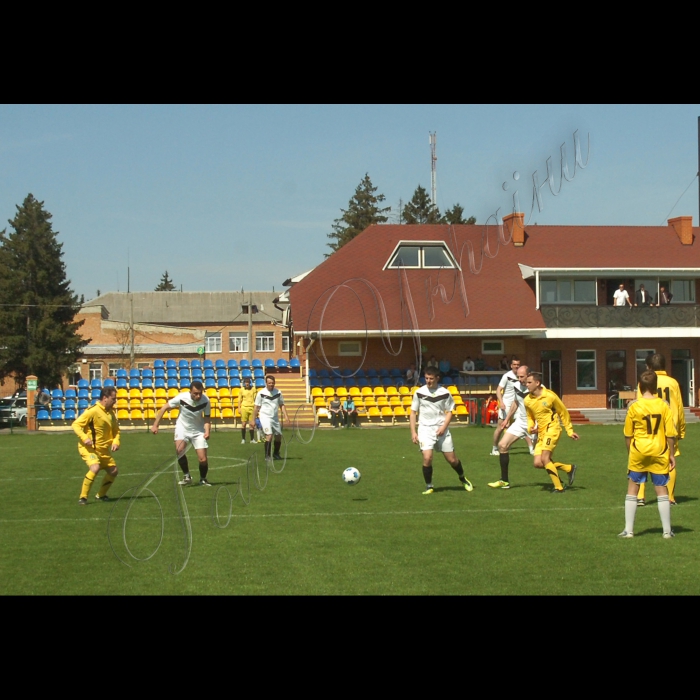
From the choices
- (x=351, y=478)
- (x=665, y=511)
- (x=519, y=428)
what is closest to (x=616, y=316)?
(x=519, y=428)

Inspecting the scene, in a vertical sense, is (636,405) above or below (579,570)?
above

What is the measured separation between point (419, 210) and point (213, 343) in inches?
950

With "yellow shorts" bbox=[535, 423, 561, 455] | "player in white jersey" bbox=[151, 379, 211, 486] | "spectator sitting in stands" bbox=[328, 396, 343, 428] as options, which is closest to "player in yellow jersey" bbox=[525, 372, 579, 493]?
"yellow shorts" bbox=[535, 423, 561, 455]

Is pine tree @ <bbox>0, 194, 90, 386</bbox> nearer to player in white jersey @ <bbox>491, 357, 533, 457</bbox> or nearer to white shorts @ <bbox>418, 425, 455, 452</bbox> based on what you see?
player in white jersey @ <bbox>491, 357, 533, 457</bbox>

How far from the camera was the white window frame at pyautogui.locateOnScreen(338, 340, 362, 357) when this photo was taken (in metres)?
42.7

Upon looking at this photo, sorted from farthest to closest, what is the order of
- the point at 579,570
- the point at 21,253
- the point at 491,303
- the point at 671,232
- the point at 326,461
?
1. the point at 21,253
2. the point at 671,232
3. the point at 491,303
4. the point at 326,461
5. the point at 579,570

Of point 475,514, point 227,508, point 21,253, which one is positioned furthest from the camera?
point 21,253

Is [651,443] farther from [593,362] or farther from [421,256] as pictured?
[593,362]

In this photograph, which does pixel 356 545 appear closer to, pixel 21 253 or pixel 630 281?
pixel 630 281

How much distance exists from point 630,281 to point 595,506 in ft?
112

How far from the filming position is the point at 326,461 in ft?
70.7

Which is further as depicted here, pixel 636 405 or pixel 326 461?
pixel 326 461

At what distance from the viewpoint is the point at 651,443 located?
34.3ft
